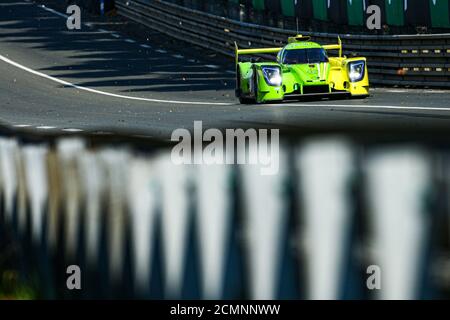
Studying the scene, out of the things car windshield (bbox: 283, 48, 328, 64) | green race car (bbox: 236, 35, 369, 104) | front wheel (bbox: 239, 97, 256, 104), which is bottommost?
front wheel (bbox: 239, 97, 256, 104)

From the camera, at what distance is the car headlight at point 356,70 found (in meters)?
22.8

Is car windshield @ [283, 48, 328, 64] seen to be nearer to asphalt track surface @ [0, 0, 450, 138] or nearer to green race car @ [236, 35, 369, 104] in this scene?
green race car @ [236, 35, 369, 104]

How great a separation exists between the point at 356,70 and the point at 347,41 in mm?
6178

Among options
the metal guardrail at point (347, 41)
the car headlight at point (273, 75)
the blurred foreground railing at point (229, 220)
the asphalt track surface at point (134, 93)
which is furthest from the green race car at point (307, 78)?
the blurred foreground railing at point (229, 220)

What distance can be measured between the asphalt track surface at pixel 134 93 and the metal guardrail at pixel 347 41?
→ 20.1 inches

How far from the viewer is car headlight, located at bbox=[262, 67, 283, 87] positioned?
2277 cm

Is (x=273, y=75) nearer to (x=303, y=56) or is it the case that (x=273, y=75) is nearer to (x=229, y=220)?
(x=303, y=56)

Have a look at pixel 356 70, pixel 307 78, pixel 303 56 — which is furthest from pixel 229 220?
pixel 303 56

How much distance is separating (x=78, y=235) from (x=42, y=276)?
17.8 inches

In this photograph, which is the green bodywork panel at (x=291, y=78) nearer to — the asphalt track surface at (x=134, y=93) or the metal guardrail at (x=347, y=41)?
the asphalt track surface at (x=134, y=93)

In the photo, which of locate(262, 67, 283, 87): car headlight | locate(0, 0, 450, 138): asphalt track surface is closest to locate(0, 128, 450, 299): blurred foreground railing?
locate(0, 0, 450, 138): asphalt track surface

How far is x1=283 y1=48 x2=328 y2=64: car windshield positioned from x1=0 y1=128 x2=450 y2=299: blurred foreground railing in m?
16.1
